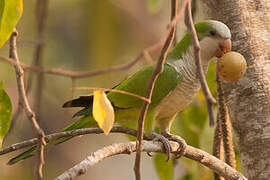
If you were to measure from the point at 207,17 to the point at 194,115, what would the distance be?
61 cm

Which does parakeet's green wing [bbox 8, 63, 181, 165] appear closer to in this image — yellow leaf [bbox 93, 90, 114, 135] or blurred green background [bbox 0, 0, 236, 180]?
yellow leaf [bbox 93, 90, 114, 135]

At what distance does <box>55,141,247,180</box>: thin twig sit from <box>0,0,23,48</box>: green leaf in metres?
0.46

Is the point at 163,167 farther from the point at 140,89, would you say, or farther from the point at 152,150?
the point at 152,150

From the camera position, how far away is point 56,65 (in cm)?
569

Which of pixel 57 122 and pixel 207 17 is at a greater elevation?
pixel 207 17

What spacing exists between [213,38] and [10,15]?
1.02 m

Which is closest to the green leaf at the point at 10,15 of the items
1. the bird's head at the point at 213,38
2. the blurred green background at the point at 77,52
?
the bird's head at the point at 213,38

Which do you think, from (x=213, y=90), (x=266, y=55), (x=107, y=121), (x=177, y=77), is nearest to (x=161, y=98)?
(x=177, y=77)

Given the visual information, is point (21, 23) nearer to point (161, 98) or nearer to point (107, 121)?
point (161, 98)

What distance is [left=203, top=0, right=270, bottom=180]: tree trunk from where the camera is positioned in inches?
77.8

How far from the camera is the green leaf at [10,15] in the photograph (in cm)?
→ 150

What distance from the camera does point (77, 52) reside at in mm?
6027

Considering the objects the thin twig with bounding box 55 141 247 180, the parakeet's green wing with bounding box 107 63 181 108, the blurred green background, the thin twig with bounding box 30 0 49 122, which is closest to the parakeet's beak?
the parakeet's green wing with bounding box 107 63 181 108

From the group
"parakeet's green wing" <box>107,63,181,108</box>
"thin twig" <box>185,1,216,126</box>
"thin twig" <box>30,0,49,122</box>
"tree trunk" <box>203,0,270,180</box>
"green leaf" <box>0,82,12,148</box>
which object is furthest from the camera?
"thin twig" <box>30,0,49,122</box>
